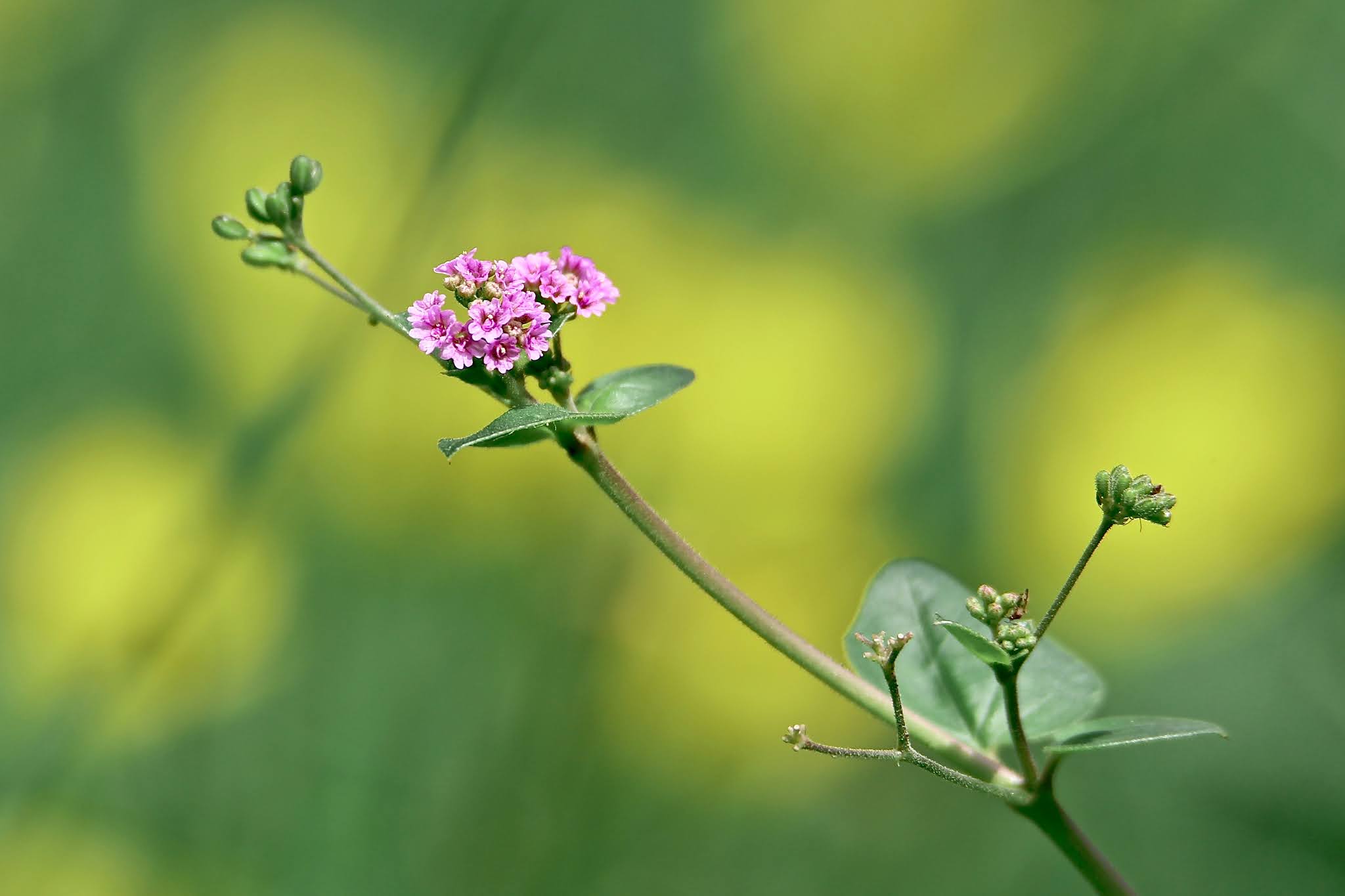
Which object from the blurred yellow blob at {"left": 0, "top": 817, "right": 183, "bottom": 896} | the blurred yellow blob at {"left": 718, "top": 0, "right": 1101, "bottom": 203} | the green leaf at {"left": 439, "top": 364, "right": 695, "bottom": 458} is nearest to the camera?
the green leaf at {"left": 439, "top": 364, "right": 695, "bottom": 458}

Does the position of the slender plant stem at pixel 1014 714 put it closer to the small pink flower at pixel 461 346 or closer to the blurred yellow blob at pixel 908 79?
the small pink flower at pixel 461 346

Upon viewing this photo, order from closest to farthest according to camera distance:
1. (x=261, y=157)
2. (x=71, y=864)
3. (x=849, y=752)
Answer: (x=849, y=752), (x=71, y=864), (x=261, y=157)

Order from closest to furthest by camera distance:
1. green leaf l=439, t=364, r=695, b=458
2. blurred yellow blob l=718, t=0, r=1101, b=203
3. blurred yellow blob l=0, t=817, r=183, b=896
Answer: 1. green leaf l=439, t=364, r=695, b=458
2. blurred yellow blob l=0, t=817, r=183, b=896
3. blurred yellow blob l=718, t=0, r=1101, b=203

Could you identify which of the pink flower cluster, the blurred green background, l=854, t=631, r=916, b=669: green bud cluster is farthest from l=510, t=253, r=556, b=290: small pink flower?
the blurred green background

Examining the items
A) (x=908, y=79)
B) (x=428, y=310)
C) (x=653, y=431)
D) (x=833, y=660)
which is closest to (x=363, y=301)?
(x=428, y=310)

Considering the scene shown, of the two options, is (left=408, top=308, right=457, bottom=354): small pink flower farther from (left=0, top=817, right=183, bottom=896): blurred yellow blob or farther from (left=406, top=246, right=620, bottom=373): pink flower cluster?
(left=0, top=817, right=183, bottom=896): blurred yellow blob

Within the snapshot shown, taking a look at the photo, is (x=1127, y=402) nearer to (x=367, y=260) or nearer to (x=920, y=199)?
(x=920, y=199)

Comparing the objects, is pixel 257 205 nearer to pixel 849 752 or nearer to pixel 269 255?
pixel 269 255
